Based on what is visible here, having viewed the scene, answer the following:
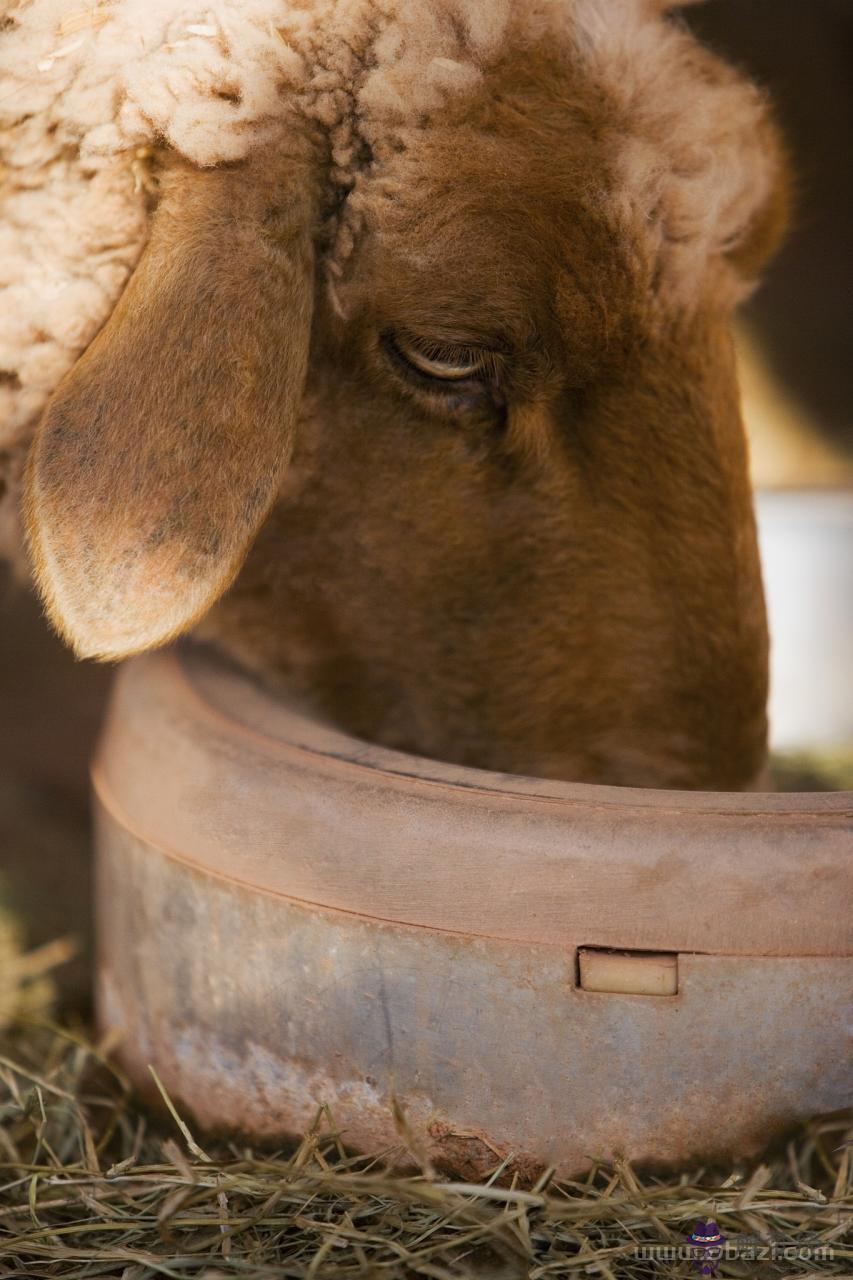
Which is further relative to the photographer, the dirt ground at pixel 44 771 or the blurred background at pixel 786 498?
the blurred background at pixel 786 498

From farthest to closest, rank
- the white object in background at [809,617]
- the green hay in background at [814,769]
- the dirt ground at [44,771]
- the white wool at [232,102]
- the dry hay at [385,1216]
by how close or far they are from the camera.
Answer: the white object in background at [809,617]
the green hay in background at [814,769]
the dirt ground at [44,771]
the white wool at [232,102]
the dry hay at [385,1216]

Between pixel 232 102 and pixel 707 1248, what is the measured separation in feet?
4.41

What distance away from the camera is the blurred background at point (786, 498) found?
9.28 ft

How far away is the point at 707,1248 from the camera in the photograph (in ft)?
4.25

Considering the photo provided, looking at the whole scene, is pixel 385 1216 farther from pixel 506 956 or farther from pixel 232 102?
pixel 232 102

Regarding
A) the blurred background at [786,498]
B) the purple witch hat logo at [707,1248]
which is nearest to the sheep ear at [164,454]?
the purple witch hat logo at [707,1248]

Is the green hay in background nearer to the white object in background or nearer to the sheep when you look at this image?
the white object in background

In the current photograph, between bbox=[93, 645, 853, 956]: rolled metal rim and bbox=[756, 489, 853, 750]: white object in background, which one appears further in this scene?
bbox=[756, 489, 853, 750]: white object in background

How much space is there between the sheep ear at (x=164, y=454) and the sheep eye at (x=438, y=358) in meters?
0.19

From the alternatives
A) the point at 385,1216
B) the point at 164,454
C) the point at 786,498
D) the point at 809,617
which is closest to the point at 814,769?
the point at 809,617

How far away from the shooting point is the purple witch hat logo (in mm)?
1293

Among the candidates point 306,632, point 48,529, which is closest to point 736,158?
point 306,632

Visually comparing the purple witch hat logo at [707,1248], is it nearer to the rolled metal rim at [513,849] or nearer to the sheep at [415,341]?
the rolled metal rim at [513,849]

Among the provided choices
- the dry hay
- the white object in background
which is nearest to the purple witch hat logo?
the dry hay
